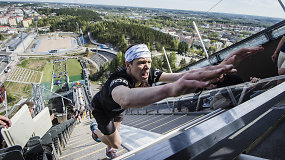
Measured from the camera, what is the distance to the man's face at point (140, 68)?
1.58 metres

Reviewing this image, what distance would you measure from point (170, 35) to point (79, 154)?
50.0 m

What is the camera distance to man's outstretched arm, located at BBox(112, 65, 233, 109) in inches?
32.8

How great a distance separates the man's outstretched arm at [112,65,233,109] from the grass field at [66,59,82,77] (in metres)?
38.4

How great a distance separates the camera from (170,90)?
894mm

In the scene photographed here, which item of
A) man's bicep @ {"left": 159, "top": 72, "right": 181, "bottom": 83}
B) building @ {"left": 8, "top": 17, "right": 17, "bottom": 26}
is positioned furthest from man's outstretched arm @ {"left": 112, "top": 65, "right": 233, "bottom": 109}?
building @ {"left": 8, "top": 17, "right": 17, "bottom": 26}

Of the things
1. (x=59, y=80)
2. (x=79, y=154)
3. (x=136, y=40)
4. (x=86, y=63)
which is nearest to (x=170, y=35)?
(x=136, y=40)

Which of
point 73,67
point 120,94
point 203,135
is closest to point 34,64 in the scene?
point 73,67

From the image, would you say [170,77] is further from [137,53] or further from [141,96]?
[141,96]

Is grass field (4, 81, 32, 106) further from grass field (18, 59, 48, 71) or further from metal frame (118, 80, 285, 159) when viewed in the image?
metal frame (118, 80, 285, 159)

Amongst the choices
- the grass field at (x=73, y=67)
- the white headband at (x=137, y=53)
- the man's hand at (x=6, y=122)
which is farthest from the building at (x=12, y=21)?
the white headband at (x=137, y=53)

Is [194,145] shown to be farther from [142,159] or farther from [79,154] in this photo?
[79,154]

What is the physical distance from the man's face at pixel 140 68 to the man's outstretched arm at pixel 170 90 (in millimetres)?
451

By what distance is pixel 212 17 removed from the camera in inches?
233

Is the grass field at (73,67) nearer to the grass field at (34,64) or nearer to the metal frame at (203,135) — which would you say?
the grass field at (34,64)
